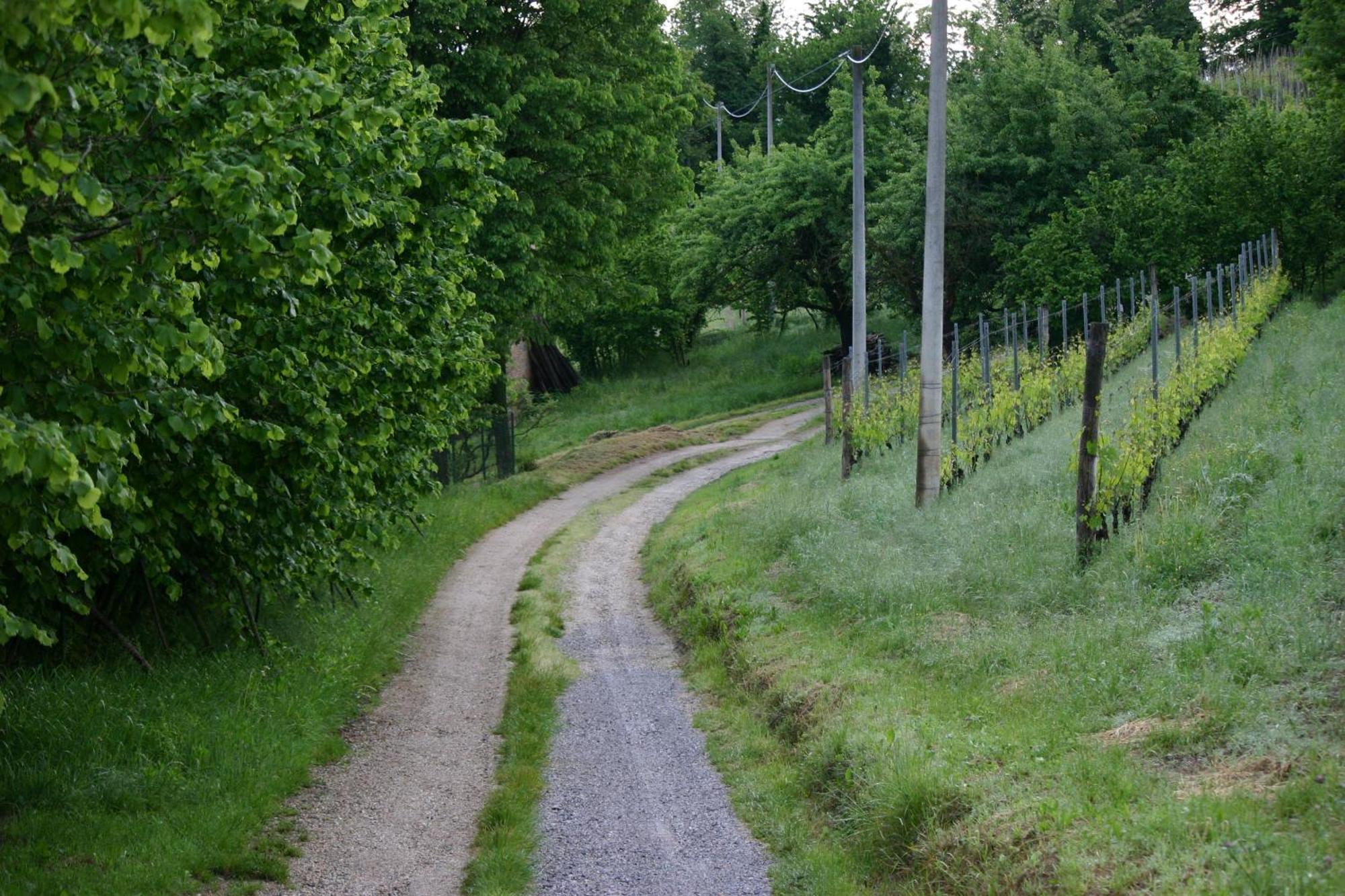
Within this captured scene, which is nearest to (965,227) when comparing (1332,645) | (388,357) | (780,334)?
(780,334)

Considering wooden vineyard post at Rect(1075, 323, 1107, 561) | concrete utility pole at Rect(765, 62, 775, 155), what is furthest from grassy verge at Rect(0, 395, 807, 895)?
concrete utility pole at Rect(765, 62, 775, 155)

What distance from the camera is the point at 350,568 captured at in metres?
16.8

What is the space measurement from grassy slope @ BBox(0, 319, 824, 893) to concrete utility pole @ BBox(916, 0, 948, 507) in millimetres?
6972

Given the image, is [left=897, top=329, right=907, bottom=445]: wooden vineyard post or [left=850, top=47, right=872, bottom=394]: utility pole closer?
[left=897, top=329, right=907, bottom=445]: wooden vineyard post

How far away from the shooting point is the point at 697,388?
4531 centimetres

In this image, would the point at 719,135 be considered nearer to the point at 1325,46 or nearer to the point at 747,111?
the point at 747,111

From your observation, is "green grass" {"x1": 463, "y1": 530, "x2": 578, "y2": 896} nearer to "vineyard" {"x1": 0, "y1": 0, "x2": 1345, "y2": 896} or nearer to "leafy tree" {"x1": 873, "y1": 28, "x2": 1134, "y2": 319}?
"vineyard" {"x1": 0, "y1": 0, "x2": 1345, "y2": 896}

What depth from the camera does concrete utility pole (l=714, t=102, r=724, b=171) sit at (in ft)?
179

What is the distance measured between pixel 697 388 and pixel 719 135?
20.2 metres

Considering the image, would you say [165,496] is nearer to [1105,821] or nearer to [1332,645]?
[1105,821]

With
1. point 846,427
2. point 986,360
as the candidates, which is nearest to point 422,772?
point 846,427

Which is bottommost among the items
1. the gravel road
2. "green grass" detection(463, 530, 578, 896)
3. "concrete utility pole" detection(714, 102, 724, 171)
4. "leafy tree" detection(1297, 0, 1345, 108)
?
the gravel road

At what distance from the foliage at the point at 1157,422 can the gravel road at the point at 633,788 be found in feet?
14.0

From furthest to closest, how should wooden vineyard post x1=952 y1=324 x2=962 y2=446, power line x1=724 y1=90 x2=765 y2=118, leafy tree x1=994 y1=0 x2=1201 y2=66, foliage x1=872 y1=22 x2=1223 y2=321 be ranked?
1. power line x1=724 y1=90 x2=765 y2=118
2. leafy tree x1=994 y1=0 x2=1201 y2=66
3. foliage x1=872 y1=22 x2=1223 y2=321
4. wooden vineyard post x1=952 y1=324 x2=962 y2=446
